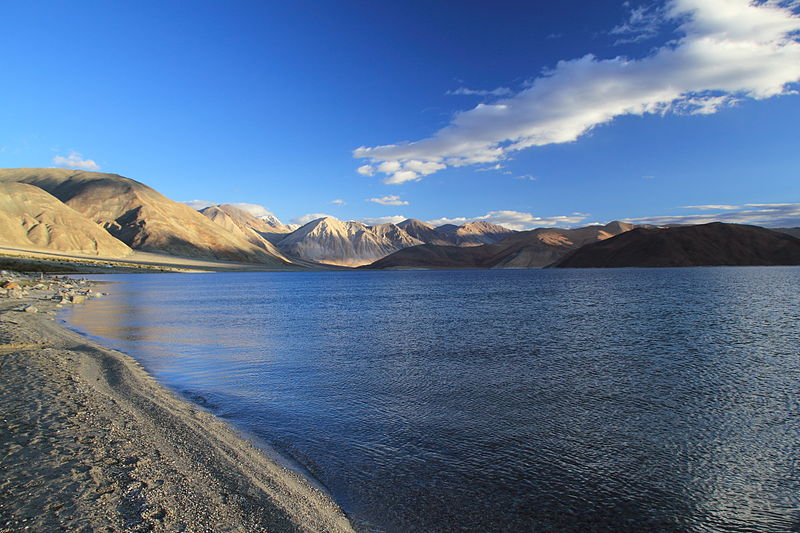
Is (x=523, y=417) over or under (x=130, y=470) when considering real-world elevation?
under

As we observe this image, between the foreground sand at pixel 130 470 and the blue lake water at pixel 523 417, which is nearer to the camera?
the foreground sand at pixel 130 470

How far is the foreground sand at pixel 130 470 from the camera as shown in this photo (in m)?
7.17

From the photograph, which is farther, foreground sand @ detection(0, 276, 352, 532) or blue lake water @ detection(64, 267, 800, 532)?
blue lake water @ detection(64, 267, 800, 532)

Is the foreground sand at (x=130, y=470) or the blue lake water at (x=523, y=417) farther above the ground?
the foreground sand at (x=130, y=470)

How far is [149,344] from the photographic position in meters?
26.5

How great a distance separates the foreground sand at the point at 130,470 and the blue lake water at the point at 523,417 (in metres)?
1.14

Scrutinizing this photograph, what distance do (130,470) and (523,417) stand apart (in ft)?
33.3

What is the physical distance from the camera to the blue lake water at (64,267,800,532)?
870 centimetres

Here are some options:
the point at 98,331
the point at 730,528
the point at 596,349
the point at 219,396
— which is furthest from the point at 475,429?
the point at 98,331

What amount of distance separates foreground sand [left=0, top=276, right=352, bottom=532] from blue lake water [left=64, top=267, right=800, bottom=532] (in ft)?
3.73

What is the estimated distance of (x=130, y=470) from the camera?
876 centimetres

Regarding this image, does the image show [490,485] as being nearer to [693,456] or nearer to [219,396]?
[693,456]

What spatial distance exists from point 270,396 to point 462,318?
2756 centimetres

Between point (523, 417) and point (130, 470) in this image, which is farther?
point (523, 417)
